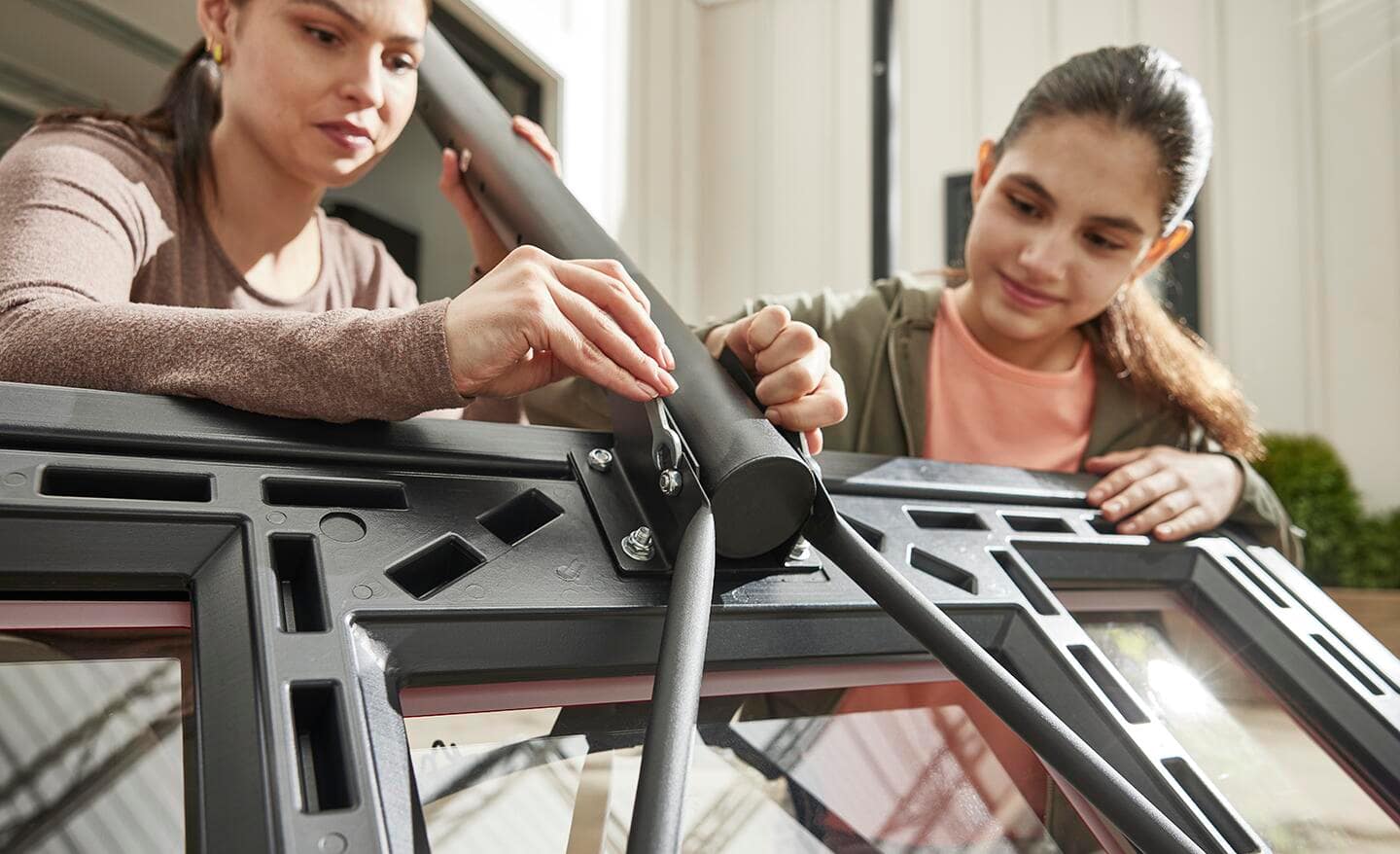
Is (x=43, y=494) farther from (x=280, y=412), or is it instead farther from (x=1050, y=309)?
(x=1050, y=309)

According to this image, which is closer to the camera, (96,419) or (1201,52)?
(96,419)

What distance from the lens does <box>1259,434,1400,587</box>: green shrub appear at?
257 centimetres

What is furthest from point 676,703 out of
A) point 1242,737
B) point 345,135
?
point 345,135

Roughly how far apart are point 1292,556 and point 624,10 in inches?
112

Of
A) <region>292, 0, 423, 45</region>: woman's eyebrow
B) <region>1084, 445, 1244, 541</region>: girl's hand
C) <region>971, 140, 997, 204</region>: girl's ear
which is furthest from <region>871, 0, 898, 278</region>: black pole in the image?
<region>292, 0, 423, 45</region>: woman's eyebrow

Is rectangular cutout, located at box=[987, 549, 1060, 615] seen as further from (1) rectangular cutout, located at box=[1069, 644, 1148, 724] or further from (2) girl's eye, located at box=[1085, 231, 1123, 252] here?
(2) girl's eye, located at box=[1085, 231, 1123, 252]

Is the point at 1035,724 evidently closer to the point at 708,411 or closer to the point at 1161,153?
the point at 708,411

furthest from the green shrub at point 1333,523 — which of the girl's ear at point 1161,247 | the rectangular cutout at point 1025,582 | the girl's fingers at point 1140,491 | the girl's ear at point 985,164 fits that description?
the rectangular cutout at point 1025,582

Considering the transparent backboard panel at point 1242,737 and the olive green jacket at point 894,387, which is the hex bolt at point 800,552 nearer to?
the transparent backboard panel at point 1242,737

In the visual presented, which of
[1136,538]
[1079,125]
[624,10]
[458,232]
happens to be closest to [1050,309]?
[1079,125]

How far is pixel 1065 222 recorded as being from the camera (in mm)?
861

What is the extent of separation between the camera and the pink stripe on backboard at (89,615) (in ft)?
0.92

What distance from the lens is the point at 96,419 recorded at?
335 mm

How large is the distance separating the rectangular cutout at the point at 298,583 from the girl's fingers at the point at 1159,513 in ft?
1.41
